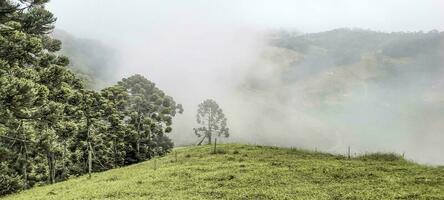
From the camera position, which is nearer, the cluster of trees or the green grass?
the green grass

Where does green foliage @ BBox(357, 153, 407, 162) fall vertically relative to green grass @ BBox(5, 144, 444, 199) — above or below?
above

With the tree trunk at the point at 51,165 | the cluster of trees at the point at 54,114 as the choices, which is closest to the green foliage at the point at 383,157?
the cluster of trees at the point at 54,114

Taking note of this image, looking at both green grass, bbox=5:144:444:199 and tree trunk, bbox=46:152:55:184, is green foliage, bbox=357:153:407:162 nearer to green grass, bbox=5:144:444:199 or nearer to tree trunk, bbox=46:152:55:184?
green grass, bbox=5:144:444:199

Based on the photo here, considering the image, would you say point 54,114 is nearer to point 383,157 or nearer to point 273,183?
point 273,183

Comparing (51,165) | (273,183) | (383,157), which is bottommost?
(51,165)

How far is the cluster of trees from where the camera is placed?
125ft

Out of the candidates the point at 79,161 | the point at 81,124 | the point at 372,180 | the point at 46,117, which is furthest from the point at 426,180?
the point at 79,161

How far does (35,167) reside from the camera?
6644 centimetres

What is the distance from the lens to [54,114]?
143ft

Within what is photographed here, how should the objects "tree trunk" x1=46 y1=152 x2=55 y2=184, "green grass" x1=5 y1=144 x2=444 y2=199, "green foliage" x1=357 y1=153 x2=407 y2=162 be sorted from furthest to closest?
1. "tree trunk" x1=46 y1=152 x2=55 y2=184
2. "green foliage" x1=357 y1=153 x2=407 y2=162
3. "green grass" x1=5 y1=144 x2=444 y2=199

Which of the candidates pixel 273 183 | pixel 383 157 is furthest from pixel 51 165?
pixel 383 157

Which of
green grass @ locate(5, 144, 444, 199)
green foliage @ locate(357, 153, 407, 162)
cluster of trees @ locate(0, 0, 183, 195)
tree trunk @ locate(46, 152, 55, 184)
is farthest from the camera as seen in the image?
tree trunk @ locate(46, 152, 55, 184)

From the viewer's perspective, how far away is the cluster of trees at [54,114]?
3822 cm

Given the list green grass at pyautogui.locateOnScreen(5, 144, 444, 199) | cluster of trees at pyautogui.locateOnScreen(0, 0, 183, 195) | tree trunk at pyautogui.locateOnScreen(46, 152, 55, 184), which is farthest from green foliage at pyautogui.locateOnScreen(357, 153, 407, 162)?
tree trunk at pyautogui.locateOnScreen(46, 152, 55, 184)
